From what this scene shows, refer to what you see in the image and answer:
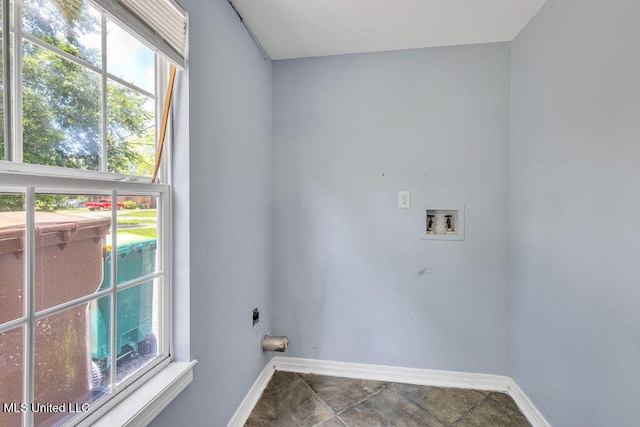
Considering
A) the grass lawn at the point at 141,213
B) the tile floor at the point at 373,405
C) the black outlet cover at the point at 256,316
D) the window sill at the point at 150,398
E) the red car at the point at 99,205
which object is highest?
the red car at the point at 99,205

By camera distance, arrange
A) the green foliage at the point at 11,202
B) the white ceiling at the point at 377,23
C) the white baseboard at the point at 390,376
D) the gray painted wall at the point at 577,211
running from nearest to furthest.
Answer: the green foliage at the point at 11,202, the gray painted wall at the point at 577,211, the white ceiling at the point at 377,23, the white baseboard at the point at 390,376

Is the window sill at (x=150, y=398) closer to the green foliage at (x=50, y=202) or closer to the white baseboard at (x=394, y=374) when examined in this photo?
the green foliage at (x=50, y=202)

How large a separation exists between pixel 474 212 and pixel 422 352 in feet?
3.45

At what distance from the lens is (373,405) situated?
165cm

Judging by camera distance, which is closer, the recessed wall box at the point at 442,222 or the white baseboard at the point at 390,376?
the white baseboard at the point at 390,376

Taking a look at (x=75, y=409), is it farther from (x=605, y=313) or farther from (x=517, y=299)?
(x=517, y=299)

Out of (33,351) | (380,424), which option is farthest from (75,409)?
(380,424)

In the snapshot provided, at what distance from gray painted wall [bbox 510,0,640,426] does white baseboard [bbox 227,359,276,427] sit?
166cm

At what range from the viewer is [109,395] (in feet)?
2.72

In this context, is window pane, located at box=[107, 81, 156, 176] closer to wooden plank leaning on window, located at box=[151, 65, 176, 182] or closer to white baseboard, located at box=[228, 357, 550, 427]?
wooden plank leaning on window, located at box=[151, 65, 176, 182]

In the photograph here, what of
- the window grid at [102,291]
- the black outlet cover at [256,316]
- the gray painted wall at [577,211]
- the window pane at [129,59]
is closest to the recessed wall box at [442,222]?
the gray painted wall at [577,211]

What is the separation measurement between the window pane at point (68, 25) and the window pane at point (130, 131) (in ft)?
0.35

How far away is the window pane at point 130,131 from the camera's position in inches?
33.9

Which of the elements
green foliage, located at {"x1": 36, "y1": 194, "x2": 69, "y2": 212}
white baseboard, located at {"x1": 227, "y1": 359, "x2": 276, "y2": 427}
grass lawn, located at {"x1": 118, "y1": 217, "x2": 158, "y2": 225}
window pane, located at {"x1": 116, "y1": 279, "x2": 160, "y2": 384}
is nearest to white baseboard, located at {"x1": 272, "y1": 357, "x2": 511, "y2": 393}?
white baseboard, located at {"x1": 227, "y1": 359, "x2": 276, "y2": 427}
